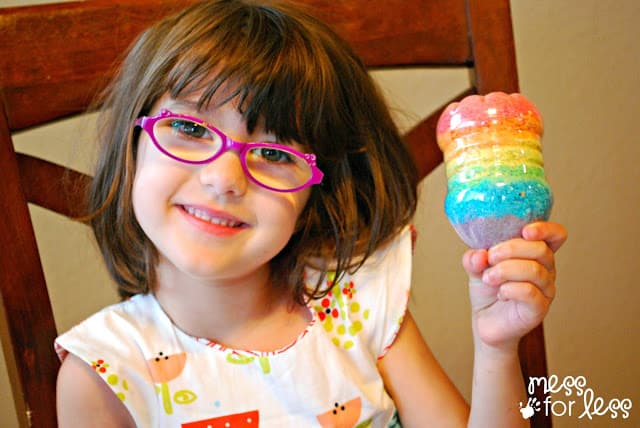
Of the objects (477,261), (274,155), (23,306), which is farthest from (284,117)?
(23,306)

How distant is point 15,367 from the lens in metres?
0.86

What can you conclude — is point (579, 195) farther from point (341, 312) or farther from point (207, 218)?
point (207, 218)

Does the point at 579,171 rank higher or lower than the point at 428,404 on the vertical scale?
higher

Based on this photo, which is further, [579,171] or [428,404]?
[579,171]

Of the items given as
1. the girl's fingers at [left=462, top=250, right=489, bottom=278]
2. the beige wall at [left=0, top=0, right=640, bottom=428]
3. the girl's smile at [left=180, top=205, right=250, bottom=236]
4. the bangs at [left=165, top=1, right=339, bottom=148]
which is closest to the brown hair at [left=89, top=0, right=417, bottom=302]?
the bangs at [left=165, top=1, right=339, bottom=148]

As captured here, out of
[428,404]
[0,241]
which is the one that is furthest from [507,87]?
[0,241]

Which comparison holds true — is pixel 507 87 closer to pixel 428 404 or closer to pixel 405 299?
pixel 405 299

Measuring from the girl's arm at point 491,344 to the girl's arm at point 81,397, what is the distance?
36 cm

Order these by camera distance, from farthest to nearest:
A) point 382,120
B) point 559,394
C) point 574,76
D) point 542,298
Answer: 1. point 559,394
2. point 574,76
3. point 382,120
4. point 542,298

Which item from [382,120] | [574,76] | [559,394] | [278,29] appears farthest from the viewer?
[559,394]

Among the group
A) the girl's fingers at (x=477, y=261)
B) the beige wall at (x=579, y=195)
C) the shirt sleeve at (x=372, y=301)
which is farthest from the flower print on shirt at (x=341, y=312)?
the beige wall at (x=579, y=195)

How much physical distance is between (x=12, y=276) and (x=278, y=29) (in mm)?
433

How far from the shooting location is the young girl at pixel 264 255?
0.78 metres

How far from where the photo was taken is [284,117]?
31.3 inches
